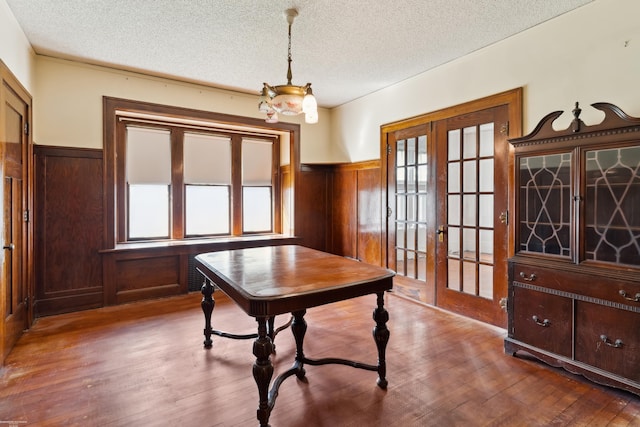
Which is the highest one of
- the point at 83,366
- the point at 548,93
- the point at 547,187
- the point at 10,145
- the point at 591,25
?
the point at 591,25

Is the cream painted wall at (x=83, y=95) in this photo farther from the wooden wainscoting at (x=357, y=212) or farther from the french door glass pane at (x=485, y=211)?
the french door glass pane at (x=485, y=211)

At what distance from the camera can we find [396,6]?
2.68m

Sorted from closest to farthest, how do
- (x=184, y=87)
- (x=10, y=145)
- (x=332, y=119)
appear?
(x=10, y=145) → (x=184, y=87) → (x=332, y=119)

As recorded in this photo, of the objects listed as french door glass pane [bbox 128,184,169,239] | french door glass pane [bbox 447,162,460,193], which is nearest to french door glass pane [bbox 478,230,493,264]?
french door glass pane [bbox 447,162,460,193]

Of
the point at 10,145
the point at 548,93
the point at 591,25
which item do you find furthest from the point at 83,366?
the point at 591,25

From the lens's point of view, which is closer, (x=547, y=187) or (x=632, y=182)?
(x=632, y=182)

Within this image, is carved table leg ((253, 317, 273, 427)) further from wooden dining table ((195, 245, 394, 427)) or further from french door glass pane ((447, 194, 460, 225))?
french door glass pane ((447, 194, 460, 225))

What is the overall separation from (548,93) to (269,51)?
2706mm

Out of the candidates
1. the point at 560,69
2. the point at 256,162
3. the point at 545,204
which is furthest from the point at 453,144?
the point at 256,162

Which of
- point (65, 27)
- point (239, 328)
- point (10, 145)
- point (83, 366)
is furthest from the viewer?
point (239, 328)

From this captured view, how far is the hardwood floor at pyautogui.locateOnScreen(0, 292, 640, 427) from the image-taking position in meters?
1.98

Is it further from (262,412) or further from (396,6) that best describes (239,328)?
(396,6)

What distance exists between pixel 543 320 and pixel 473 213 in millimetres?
1309

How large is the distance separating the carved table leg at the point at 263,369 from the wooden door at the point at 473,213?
8.37ft
